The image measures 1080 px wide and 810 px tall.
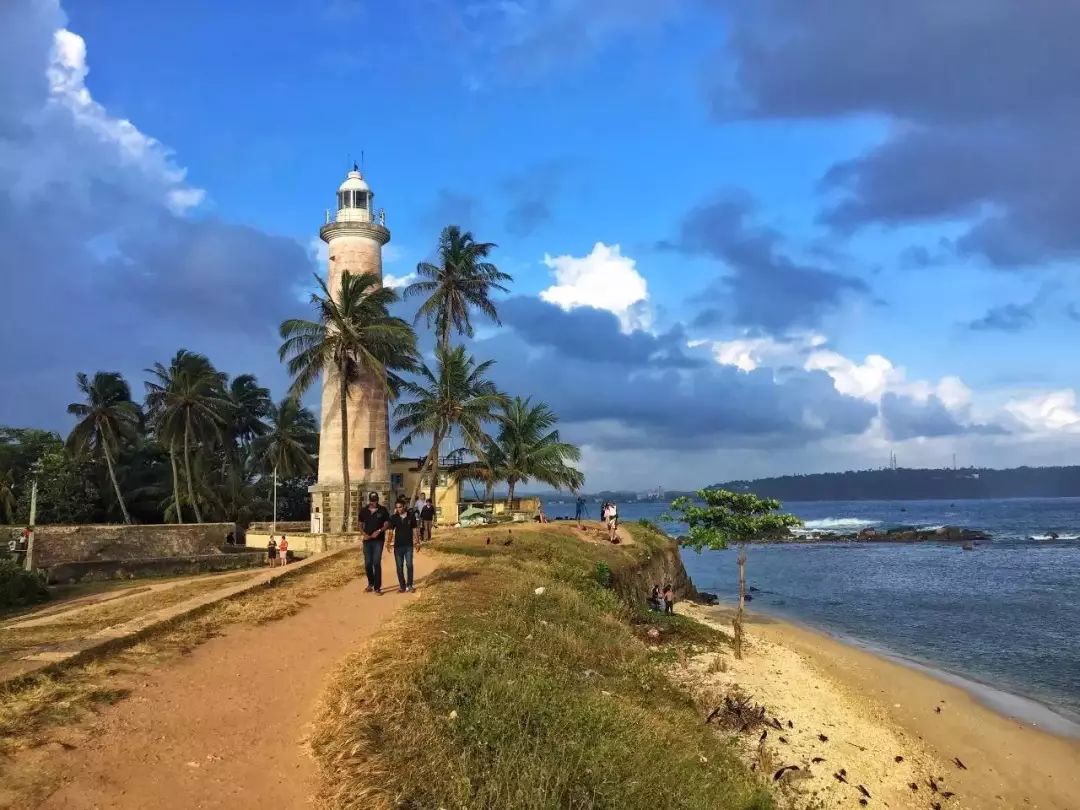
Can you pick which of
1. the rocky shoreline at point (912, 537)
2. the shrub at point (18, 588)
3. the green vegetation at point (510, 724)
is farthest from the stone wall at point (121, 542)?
the rocky shoreline at point (912, 537)

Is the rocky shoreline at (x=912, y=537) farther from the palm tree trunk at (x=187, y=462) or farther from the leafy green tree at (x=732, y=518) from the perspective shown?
the leafy green tree at (x=732, y=518)

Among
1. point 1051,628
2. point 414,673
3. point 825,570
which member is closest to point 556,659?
point 414,673

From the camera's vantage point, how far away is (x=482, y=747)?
6.91m

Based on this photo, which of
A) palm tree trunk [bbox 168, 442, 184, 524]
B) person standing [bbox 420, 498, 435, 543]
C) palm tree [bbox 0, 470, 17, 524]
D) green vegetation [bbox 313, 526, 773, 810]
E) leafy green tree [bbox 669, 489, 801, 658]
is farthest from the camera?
palm tree [bbox 0, 470, 17, 524]

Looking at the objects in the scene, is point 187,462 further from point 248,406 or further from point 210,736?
point 210,736

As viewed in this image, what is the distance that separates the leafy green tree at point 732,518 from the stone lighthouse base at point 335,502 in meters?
17.0

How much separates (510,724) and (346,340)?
2571 centimetres

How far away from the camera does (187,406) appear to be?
1636 inches

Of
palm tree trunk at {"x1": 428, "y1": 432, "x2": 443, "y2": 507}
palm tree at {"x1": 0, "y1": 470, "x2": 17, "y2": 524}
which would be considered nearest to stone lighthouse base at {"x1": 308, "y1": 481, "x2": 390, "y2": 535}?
palm tree trunk at {"x1": 428, "y1": 432, "x2": 443, "y2": 507}

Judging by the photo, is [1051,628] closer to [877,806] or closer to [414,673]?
[877,806]

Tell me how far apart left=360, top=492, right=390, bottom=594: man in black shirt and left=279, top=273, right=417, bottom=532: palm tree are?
17.5 m

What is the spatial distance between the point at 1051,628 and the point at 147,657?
28.4 metres

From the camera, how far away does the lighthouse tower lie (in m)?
33.0

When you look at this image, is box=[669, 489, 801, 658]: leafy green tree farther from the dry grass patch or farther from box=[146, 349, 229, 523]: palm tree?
box=[146, 349, 229, 523]: palm tree
